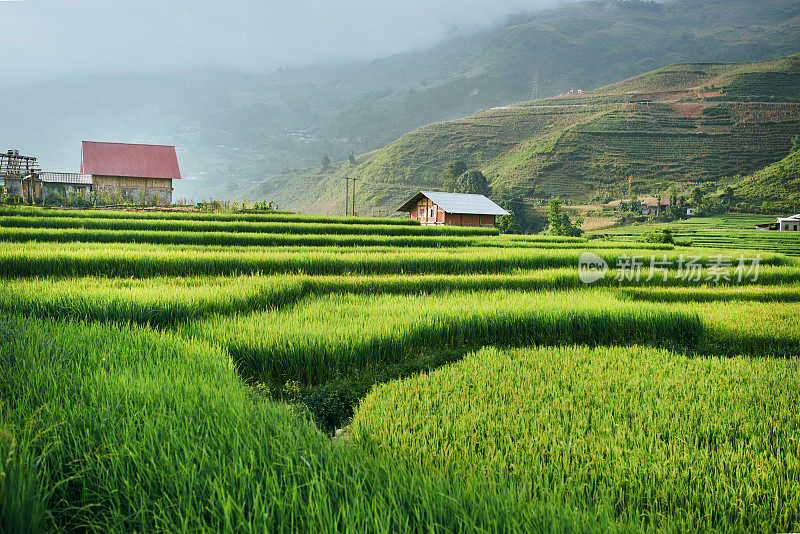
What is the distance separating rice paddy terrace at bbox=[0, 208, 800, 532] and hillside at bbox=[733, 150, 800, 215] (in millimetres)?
63050

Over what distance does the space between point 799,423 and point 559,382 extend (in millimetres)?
1856

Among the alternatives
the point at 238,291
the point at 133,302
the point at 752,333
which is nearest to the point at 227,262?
the point at 238,291

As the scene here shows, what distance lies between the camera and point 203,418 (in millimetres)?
2623

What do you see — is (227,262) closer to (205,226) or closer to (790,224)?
(205,226)

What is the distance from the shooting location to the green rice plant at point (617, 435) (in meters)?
2.33

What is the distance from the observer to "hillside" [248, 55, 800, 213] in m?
72.2

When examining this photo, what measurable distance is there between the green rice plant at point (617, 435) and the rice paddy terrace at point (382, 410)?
0.07 ft

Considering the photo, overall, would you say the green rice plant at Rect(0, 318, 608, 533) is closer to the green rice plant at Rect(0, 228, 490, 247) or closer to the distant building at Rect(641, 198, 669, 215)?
the green rice plant at Rect(0, 228, 490, 247)

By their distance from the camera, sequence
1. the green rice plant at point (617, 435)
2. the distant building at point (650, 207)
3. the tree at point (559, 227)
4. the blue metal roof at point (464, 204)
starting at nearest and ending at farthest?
the green rice plant at point (617, 435)
the blue metal roof at point (464, 204)
the tree at point (559, 227)
the distant building at point (650, 207)

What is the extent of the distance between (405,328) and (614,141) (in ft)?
291

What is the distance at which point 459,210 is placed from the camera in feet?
119

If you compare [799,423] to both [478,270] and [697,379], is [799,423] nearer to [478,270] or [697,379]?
[697,379]

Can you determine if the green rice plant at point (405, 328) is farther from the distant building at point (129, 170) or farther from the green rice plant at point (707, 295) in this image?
the distant building at point (129, 170)

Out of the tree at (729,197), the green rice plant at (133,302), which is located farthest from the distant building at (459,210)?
the tree at (729,197)
